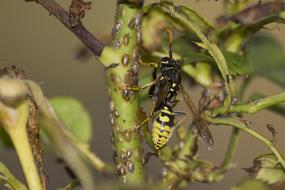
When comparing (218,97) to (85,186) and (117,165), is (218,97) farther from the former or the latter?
(85,186)

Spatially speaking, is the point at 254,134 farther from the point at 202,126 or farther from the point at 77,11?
the point at 77,11

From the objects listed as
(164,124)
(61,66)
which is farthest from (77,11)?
(61,66)

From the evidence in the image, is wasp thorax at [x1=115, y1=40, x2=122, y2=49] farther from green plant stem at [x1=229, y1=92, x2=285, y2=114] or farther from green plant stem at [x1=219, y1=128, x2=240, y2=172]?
green plant stem at [x1=219, y1=128, x2=240, y2=172]

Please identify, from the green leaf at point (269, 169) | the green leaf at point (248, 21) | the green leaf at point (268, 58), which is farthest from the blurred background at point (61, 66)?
the green leaf at point (269, 169)

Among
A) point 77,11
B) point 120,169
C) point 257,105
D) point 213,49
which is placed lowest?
point 120,169

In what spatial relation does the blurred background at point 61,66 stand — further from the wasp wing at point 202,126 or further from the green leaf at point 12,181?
the green leaf at point 12,181

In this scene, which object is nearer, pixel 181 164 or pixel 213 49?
pixel 213 49
